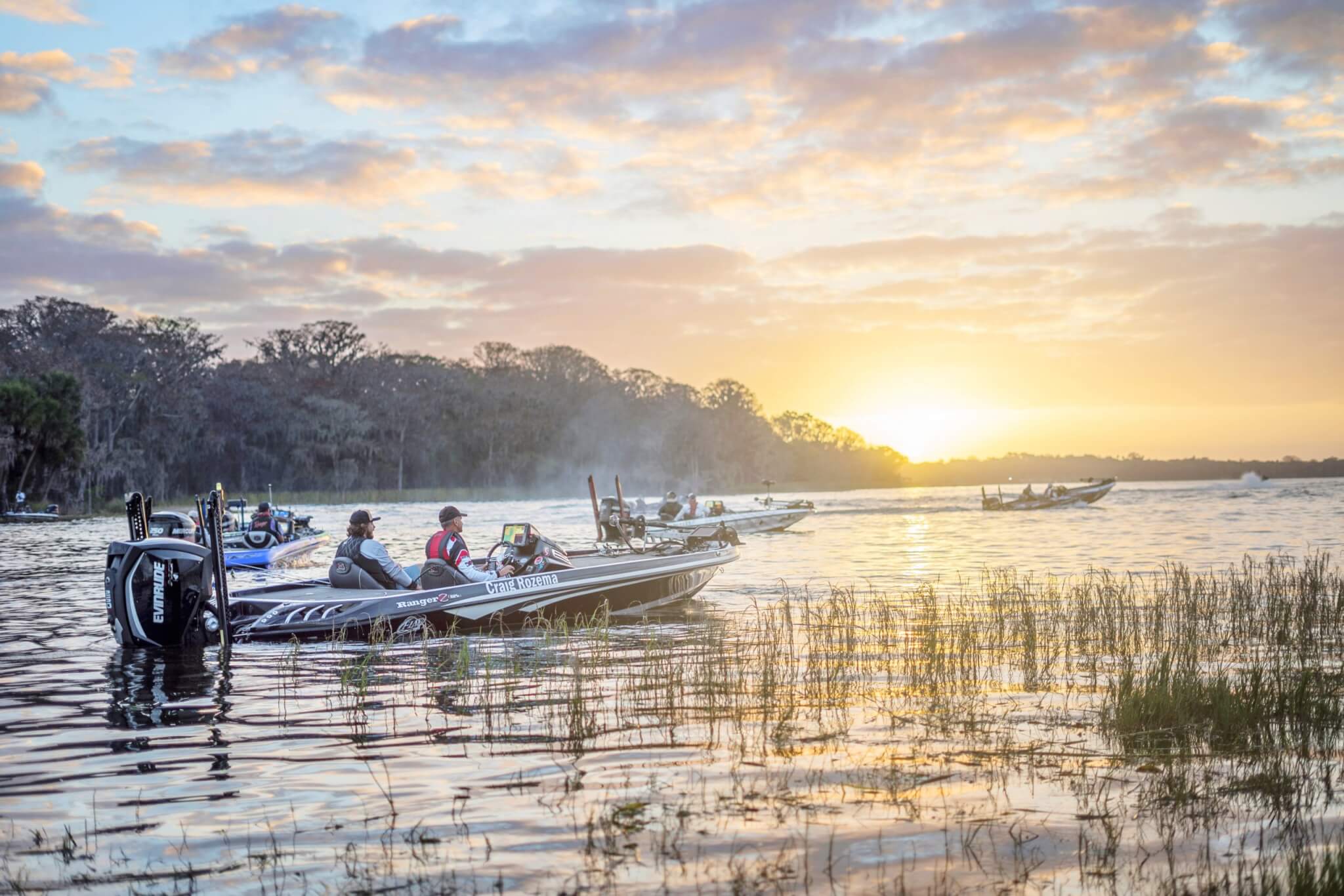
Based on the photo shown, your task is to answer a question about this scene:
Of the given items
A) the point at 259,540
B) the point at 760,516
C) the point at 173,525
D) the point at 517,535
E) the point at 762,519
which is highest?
the point at 173,525

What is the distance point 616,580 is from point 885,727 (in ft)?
27.7

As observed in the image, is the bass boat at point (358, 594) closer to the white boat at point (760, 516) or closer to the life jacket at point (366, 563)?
the life jacket at point (366, 563)

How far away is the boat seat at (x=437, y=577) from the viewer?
13703 millimetres

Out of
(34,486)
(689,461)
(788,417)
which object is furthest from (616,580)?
(788,417)

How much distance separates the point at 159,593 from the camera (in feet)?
38.6

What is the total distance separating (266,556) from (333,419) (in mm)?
68373

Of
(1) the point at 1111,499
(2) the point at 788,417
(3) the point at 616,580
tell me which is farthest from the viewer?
(2) the point at 788,417

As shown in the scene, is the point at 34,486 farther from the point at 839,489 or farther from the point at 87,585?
the point at 839,489

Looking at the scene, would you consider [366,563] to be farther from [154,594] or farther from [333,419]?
[333,419]

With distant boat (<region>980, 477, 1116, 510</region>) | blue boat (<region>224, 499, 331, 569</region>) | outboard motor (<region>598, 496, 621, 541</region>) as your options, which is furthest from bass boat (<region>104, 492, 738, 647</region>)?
distant boat (<region>980, 477, 1116, 510</region>)

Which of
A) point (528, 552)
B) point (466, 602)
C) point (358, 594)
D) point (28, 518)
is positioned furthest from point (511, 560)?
point (28, 518)

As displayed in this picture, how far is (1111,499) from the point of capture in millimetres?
79875

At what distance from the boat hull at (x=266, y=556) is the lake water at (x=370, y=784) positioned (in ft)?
40.7

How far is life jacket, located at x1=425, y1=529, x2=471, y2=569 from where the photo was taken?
1389 cm
